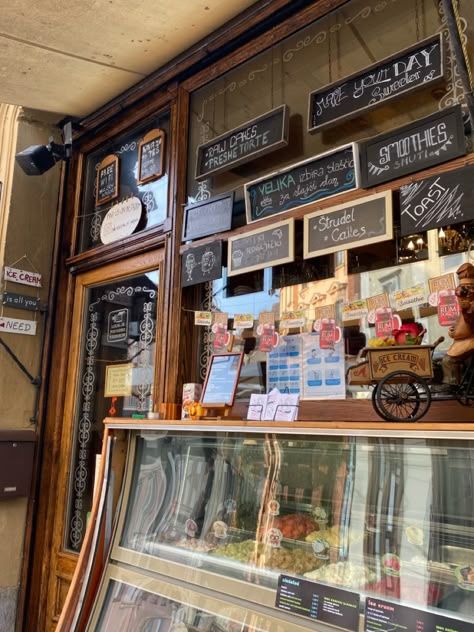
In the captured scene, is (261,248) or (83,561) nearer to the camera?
(83,561)

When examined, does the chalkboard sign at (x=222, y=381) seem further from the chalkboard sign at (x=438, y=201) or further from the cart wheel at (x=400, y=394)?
the chalkboard sign at (x=438, y=201)

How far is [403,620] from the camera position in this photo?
54.7 inches

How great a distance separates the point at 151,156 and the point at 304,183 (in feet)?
4.47

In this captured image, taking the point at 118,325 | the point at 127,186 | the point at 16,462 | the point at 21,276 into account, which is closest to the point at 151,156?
the point at 127,186

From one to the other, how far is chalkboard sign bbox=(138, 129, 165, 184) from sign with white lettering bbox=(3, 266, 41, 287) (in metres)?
1.12

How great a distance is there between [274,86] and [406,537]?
2.45m

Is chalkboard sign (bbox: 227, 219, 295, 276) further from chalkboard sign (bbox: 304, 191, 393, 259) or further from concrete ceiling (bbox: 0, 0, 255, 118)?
concrete ceiling (bbox: 0, 0, 255, 118)

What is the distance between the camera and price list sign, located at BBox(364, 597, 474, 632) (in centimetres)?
133

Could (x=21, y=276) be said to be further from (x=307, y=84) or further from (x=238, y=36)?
(x=307, y=84)

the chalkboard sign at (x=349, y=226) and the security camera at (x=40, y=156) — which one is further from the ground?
the security camera at (x=40, y=156)

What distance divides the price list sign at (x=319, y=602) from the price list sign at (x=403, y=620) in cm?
4

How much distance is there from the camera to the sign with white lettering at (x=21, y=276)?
→ 3.71m

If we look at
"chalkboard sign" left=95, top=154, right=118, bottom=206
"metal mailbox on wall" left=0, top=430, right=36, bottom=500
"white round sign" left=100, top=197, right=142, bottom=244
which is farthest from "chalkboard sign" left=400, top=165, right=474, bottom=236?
"metal mailbox on wall" left=0, top=430, right=36, bottom=500

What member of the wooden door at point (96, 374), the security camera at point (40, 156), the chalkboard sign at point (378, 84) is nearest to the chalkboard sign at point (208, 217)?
the wooden door at point (96, 374)
